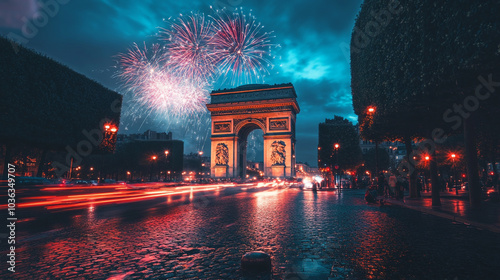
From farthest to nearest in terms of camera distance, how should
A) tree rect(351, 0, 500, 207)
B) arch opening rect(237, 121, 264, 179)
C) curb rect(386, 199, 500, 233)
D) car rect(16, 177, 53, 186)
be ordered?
1. arch opening rect(237, 121, 264, 179)
2. car rect(16, 177, 53, 186)
3. tree rect(351, 0, 500, 207)
4. curb rect(386, 199, 500, 233)

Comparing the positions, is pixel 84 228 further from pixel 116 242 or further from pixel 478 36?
pixel 478 36

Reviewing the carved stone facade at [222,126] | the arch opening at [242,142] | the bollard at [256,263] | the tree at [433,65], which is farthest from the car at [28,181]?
the bollard at [256,263]

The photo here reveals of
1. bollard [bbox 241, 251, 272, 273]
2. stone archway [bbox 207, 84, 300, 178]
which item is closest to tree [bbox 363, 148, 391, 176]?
stone archway [bbox 207, 84, 300, 178]

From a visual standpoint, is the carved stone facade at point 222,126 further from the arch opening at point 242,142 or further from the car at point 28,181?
the car at point 28,181

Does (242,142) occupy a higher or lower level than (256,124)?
lower

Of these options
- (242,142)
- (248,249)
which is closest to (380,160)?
(242,142)

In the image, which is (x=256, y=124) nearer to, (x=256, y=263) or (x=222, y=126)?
(x=222, y=126)

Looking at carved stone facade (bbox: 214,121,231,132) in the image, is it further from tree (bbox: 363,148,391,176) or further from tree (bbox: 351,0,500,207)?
tree (bbox: 351,0,500,207)

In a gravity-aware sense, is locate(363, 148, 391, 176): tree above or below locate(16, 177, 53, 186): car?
above
